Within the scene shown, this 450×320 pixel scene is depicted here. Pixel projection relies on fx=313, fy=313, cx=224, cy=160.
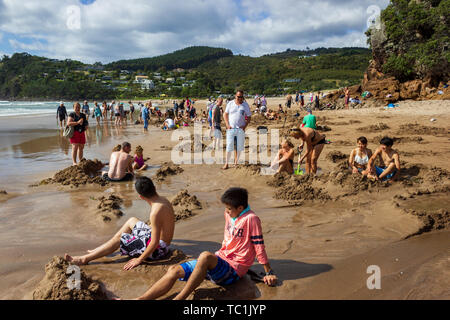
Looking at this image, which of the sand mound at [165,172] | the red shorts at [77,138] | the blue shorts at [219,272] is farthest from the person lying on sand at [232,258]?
the red shorts at [77,138]

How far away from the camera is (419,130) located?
35.1 feet

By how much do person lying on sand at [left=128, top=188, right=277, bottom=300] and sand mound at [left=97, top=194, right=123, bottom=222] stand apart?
2.38 metres

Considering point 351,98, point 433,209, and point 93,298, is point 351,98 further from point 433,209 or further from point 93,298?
point 93,298

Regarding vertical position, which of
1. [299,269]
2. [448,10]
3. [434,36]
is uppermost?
[448,10]

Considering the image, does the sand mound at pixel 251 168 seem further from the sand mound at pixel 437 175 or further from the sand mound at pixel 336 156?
the sand mound at pixel 437 175

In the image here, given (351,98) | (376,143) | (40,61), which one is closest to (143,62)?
(40,61)

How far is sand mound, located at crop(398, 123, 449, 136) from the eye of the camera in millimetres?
10336

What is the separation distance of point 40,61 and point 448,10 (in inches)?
6016

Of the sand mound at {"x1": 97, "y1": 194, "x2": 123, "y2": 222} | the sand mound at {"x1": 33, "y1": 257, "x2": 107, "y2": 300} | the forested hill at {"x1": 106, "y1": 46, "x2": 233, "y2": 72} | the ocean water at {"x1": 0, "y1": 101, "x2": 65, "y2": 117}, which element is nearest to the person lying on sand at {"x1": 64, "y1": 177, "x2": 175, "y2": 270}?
the sand mound at {"x1": 33, "y1": 257, "x2": 107, "y2": 300}

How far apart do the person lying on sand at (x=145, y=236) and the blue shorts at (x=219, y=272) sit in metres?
0.57

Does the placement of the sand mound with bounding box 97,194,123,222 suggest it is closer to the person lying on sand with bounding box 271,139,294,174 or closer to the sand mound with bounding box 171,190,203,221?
the sand mound with bounding box 171,190,203,221

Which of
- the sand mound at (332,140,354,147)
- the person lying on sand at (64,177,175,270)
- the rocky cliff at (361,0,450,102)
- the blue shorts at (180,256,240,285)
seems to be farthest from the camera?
the rocky cliff at (361,0,450,102)

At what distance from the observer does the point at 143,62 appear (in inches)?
6777

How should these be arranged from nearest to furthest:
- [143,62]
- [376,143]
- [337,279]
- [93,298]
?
[93,298] → [337,279] → [376,143] → [143,62]
